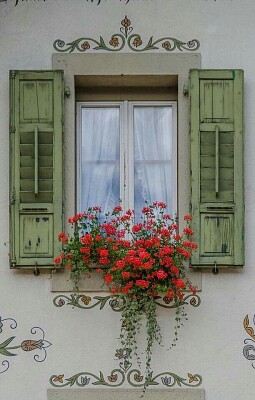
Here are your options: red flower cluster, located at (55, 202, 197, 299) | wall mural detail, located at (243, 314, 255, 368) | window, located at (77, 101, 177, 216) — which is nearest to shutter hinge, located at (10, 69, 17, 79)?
window, located at (77, 101, 177, 216)

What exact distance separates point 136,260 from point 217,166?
3.05ft

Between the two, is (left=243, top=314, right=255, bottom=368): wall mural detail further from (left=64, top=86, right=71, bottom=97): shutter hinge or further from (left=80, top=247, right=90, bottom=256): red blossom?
(left=64, top=86, right=71, bottom=97): shutter hinge

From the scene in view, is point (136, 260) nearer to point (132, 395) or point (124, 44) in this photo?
point (132, 395)

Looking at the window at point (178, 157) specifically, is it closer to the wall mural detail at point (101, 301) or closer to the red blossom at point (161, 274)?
the wall mural detail at point (101, 301)

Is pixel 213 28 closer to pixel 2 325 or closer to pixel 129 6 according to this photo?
pixel 129 6

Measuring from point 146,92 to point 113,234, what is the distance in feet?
4.02

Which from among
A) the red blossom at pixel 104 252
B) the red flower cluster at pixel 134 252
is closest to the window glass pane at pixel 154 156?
the red flower cluster at pixel 134 252

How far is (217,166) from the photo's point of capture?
6391 mm

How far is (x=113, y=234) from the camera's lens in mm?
6348

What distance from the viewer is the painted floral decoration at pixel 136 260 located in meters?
6.16

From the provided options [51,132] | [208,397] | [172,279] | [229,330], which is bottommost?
[208,397]

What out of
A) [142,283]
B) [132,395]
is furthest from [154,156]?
[132,395]

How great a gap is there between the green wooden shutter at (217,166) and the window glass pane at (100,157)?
0.68 meters

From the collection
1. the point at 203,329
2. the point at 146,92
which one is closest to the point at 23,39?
the point at 146,92
